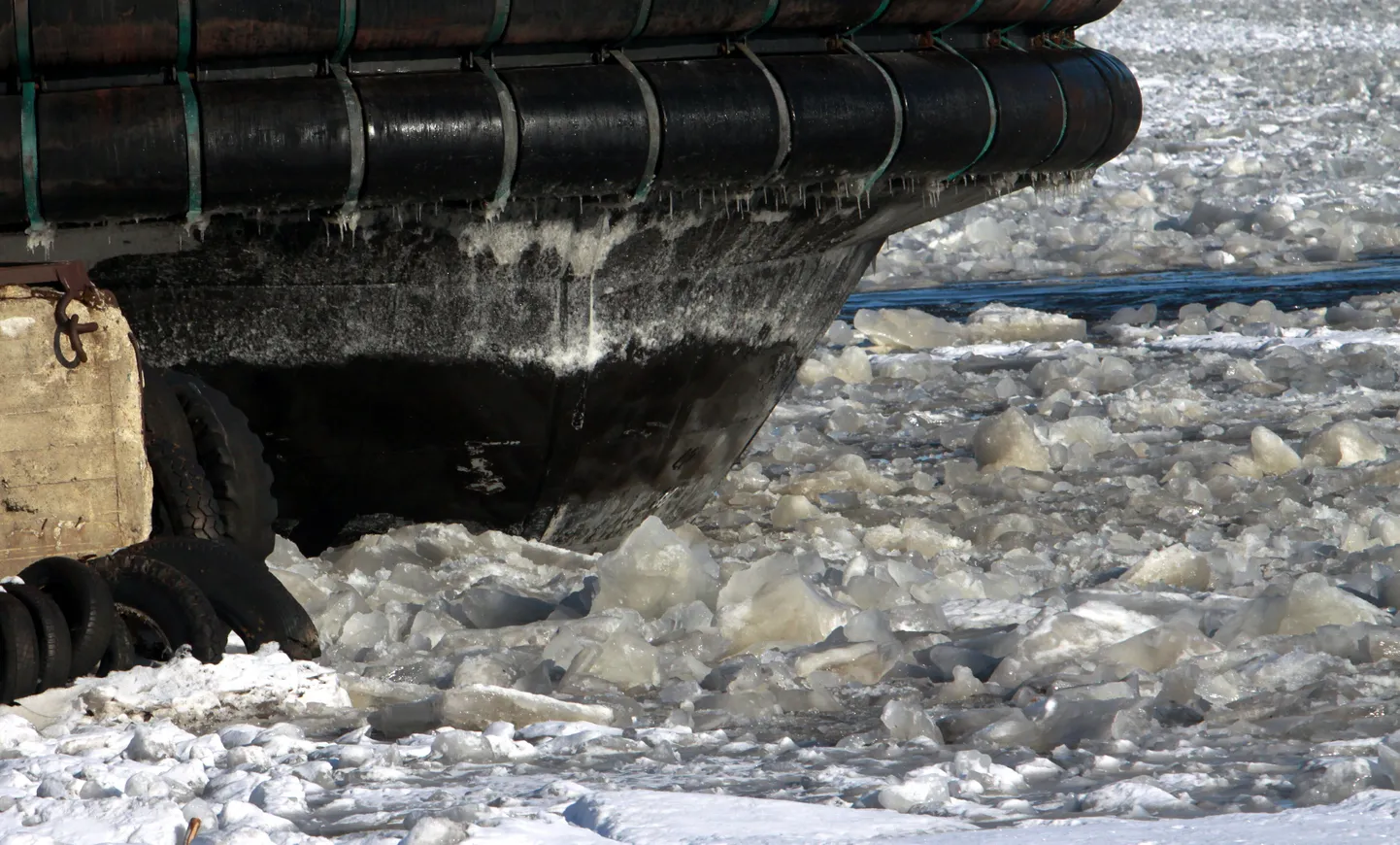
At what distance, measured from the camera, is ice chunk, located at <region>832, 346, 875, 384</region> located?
6516 millimetres

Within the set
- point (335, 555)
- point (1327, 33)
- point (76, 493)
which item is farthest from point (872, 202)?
point (1327, 33)

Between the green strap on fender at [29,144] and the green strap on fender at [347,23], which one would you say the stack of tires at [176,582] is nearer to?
the green strap on fender at [29,144]

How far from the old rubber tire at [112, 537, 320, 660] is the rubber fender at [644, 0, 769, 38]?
1.19 meters

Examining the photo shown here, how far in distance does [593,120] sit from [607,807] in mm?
1385

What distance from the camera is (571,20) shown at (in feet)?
10.7

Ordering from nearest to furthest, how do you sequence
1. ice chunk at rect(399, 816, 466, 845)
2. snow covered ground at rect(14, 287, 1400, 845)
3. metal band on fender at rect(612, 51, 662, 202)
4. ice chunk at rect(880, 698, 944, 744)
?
ice chunk at rect(399, 816, 466, 845)
snow covered ground at rect(14, 287, 1400, 845)
ice chunk at rect(880, 698, 944, 744)
metal band on fender at rect(612, 51, 662, 202)

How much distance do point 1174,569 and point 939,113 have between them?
3.22ft

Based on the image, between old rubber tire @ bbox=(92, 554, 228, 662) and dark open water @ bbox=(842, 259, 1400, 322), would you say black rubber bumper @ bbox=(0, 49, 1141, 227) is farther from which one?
dark open water @ bbox=(842, 259, 1400, 322)

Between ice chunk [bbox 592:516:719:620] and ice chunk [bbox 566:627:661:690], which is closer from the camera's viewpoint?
ice chunk [bbox 566:627:661:690]

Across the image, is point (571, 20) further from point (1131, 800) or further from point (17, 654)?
point (1131, 800)

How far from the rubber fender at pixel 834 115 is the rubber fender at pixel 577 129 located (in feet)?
1.00

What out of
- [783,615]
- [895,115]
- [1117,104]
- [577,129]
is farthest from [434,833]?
[1117,104]

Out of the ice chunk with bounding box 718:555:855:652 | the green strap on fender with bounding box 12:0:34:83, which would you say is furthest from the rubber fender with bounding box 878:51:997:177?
the green strap on fender with bounding box 12:0:34:83

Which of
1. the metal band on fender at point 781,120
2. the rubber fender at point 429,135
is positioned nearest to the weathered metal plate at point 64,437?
the rubber fender at point 429,135
